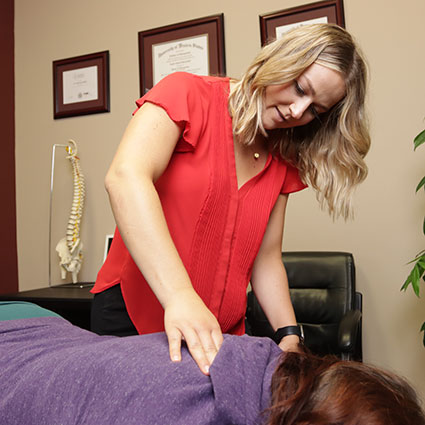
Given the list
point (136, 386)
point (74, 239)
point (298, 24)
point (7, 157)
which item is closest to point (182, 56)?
point (298, 24)

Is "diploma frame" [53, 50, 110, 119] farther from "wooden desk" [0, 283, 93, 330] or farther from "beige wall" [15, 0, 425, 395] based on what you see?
"wooden desk" [0, 283, 93, 330]

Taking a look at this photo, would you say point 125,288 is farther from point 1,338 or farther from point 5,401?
point 5,401

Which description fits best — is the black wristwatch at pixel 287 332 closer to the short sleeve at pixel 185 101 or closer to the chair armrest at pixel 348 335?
the short sleeve at pixel 185 101

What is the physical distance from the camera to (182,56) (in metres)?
2.95

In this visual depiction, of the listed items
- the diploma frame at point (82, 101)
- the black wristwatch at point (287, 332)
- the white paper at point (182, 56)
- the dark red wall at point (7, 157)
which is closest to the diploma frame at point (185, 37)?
the white paper at point (182, 56)

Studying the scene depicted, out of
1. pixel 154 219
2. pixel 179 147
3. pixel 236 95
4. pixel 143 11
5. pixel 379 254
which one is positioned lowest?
pixel 379 254

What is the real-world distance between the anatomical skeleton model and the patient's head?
236 centimetres

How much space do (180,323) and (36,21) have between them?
3.15m

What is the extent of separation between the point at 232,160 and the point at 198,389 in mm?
661

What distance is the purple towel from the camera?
2.21 ft

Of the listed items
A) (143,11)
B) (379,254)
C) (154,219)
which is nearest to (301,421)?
(154,219)

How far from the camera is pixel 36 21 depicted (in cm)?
336

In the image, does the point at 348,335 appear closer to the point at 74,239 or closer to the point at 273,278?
the point at 273,278

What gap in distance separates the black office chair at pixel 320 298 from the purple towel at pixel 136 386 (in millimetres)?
1524
